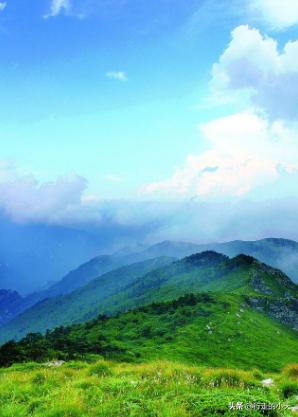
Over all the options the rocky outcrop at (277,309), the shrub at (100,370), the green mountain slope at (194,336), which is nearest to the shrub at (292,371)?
the shrub at (100,370)

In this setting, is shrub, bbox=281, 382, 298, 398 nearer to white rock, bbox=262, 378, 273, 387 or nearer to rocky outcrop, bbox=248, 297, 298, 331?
white rock, bbox=262, 378, 273, 387

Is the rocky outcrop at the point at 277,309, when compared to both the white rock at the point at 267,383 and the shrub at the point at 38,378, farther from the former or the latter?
the shrub at the point at 38,378

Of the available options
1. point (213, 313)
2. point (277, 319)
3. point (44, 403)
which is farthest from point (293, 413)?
point (277, 319)

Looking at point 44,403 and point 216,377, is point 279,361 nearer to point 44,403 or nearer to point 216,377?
point 216,377

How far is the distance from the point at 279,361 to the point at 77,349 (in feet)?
160

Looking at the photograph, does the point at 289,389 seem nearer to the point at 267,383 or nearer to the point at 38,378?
the point at 267,383

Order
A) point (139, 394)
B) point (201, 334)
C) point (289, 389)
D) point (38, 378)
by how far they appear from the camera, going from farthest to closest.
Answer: point (201, 334) → point (38, 378) → point (289, 389) → point (139, 394)

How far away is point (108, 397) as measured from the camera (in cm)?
1559

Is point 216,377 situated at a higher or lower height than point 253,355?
higher

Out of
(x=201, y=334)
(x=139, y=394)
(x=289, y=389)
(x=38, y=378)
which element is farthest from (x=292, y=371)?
(x=201, y=334)

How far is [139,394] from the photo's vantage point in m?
15.7

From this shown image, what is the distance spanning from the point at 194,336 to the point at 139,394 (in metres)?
81.1

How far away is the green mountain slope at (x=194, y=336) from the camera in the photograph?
76.6 metres

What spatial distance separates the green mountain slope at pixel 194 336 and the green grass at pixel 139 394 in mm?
41159
